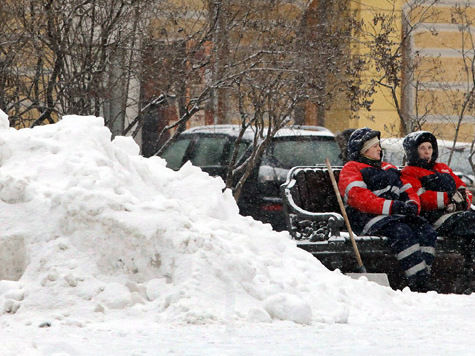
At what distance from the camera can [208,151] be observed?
42.0 ft

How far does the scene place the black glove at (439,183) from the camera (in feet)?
31.2

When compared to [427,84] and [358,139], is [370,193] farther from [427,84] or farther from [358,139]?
[427,84]

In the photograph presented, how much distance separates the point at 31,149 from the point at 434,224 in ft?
12.5

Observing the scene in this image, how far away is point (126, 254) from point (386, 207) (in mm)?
3180

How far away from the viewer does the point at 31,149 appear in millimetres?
7332

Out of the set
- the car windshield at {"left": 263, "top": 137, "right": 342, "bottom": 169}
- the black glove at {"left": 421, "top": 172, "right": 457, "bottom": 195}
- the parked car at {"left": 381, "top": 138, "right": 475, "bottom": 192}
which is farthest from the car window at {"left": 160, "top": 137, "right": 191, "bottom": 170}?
the black glove at {"left": 421, "top": 172, "right": 457, "bottom": 195}

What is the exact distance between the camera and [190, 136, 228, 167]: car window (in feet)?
41.4

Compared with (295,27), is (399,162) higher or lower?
lower

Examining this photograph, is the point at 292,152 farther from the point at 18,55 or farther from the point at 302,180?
the point at 18,55

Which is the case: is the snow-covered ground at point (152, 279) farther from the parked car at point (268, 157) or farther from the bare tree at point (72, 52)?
the parked car at point (268, 157)

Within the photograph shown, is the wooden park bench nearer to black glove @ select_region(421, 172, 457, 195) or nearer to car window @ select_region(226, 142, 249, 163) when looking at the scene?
black glove @ select_region(421, 172, 457, 195)

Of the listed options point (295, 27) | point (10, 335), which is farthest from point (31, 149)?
point (295, 27)

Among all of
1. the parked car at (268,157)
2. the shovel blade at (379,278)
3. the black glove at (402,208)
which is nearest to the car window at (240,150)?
the parked car at (268,157)

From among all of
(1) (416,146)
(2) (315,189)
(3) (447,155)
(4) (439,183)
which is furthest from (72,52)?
(3) (447,155)
